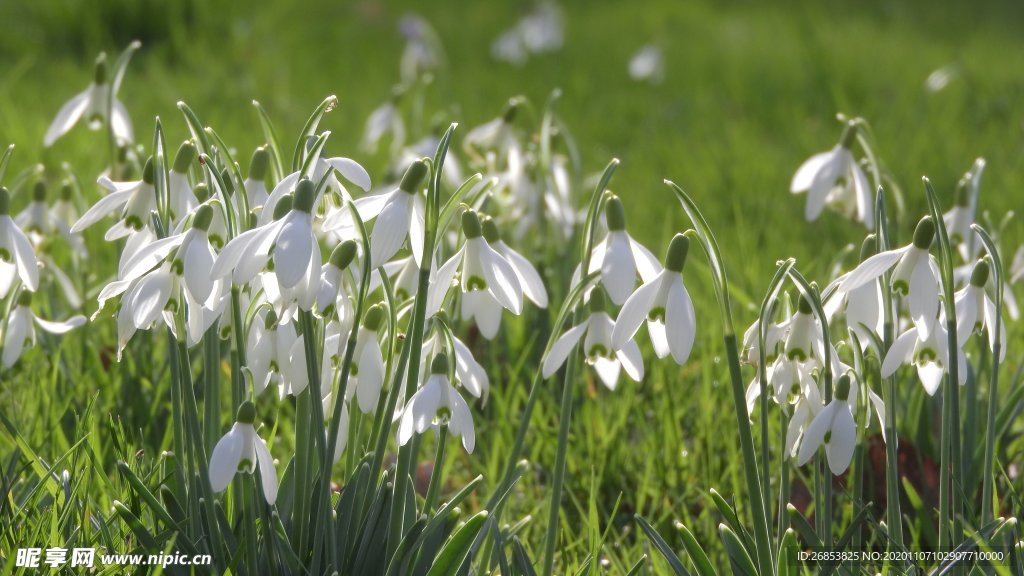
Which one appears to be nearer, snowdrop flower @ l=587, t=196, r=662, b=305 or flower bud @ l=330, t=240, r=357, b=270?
flower bud @ l=330, t=240, r=357, b=270

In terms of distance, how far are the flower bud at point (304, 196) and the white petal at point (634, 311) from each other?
1.03ft

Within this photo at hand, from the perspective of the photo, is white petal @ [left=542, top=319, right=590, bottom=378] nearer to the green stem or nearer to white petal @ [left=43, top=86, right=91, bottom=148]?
the green stem

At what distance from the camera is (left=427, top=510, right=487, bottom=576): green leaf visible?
109 centimetres

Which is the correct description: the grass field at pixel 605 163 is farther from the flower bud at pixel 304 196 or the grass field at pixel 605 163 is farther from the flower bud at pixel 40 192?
the flower bud at pixel 304 196

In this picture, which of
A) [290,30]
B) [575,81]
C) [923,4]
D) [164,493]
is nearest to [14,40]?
[290,30]

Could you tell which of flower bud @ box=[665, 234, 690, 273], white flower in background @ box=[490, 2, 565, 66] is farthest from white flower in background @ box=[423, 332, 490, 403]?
white flower in background @ box=[490, 2, 565, 66]

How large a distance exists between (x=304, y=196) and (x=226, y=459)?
266mm

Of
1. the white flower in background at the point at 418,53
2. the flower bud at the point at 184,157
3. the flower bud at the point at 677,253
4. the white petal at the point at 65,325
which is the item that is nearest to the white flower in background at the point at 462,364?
the flower bud at the point at 677,253

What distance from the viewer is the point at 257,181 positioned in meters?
1.28

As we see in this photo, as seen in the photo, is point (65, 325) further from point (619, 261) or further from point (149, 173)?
point (619, 261)

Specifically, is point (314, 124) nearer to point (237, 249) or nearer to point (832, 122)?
point (237, 249)

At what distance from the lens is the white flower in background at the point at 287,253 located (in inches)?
37.5

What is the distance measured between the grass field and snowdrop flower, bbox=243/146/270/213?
0.22 meters

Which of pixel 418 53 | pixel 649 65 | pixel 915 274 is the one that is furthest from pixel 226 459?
pixel 649 65
